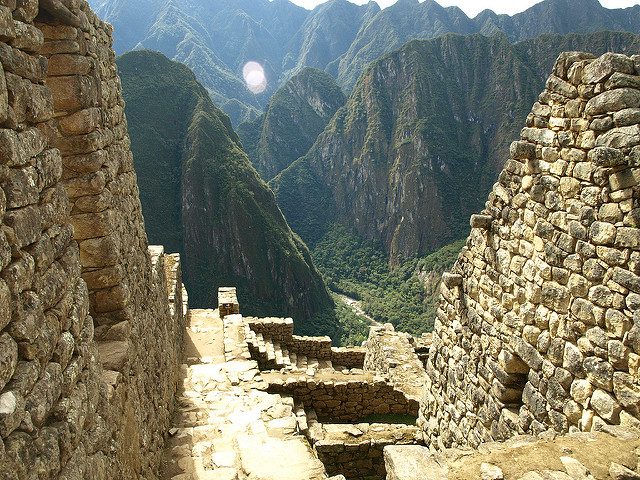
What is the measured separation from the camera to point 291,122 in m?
161

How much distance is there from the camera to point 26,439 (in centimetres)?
184

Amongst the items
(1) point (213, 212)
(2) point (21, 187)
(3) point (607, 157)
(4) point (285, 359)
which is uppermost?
(3) point (607, 157)

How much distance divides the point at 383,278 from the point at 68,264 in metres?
101

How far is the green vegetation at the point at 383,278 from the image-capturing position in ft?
252

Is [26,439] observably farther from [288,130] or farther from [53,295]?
[288,130]

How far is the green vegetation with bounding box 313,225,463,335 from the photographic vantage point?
252 feet

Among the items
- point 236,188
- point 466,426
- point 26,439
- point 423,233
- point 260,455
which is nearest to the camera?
point 26,439

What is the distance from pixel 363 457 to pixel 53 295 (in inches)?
245

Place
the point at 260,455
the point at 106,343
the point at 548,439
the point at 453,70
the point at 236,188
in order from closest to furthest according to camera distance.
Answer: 1. the point at 548,439
2. the point at 106,343
3. the point at 260,455
4. the point at 236,188
5. the point at 453,70

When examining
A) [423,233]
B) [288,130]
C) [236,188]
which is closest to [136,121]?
[236,188]

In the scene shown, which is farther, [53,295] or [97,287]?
[97,287]

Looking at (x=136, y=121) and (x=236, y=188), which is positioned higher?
(x=136, y=121)

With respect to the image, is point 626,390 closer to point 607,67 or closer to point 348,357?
point 607,67

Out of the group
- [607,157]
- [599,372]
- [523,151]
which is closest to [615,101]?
[607,157]
